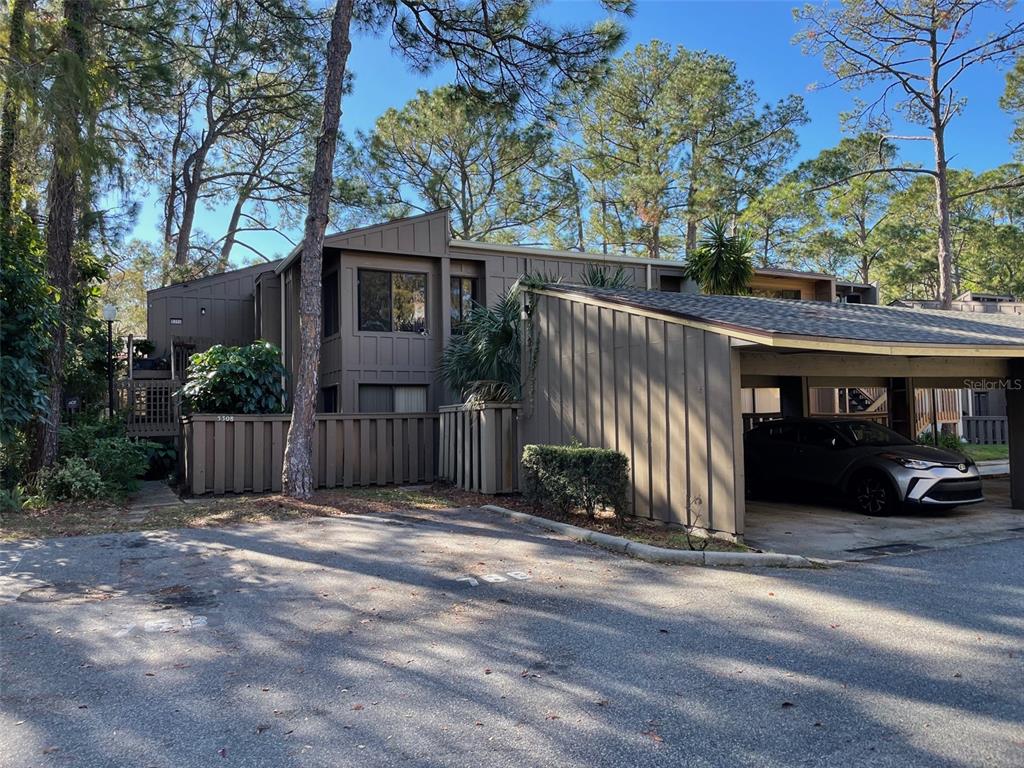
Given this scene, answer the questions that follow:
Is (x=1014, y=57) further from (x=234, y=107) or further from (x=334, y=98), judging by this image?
(x=234, y=107)

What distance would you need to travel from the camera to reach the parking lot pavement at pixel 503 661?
3174 mm

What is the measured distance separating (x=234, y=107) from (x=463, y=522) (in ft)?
62.7

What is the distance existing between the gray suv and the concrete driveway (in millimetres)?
313

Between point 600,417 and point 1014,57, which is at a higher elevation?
point 1014,57

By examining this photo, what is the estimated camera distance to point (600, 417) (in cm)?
952

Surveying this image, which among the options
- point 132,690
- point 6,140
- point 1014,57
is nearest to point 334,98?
point 6,140

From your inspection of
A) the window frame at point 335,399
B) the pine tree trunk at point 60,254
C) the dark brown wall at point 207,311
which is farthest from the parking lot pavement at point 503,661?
the dark brown wall at point 207,311

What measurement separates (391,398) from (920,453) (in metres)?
10.1

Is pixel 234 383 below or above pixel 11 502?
above

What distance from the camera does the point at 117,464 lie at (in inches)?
433

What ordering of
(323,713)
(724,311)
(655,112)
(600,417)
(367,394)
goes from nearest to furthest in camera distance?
(323,713) < (724,311) < (600,417) < (367,394) < (655,112)

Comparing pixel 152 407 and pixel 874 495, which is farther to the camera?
pixel 152 407

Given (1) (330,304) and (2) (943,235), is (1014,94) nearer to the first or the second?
(2) (943,235)
